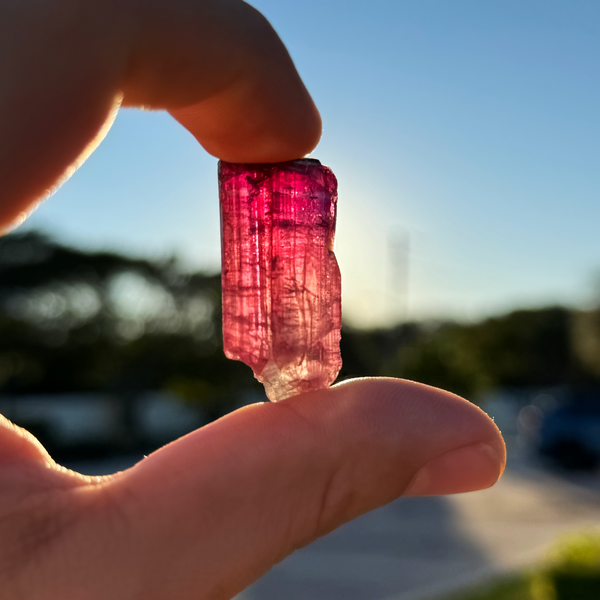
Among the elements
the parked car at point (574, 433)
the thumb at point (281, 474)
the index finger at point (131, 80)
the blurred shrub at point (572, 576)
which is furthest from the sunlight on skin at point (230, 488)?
the parked car at point (574, 433)

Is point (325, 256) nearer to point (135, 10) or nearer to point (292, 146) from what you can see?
point (292, 146)

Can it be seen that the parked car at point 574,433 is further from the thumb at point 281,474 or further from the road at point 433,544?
the thumb at point 281,474

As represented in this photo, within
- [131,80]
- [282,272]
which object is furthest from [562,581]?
[131,80]

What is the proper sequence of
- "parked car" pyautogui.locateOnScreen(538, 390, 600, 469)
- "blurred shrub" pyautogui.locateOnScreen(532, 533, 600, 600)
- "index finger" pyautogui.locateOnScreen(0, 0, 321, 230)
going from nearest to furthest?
"index finger" pyautogui.locateOnScreen(0, 0, 321, 230), "blurred shrub" pyautogui.locateOnScreen(532, 533, 600, 600), "parked car" pyautogui.locateOnScreen(538, 390, 600, 469)

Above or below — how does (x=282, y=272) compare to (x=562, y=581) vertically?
above

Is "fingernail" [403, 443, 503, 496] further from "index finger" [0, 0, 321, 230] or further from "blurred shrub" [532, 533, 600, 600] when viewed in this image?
"blurred shrub" [532, 533, 600, 600]

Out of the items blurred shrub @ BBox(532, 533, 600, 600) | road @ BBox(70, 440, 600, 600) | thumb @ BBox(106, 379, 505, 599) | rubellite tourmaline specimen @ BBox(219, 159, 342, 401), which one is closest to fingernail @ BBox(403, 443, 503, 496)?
thumb @ BBox(106, 379, 505, 599)

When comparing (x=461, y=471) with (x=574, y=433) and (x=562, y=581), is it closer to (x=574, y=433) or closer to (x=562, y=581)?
(x=562, y=581)
